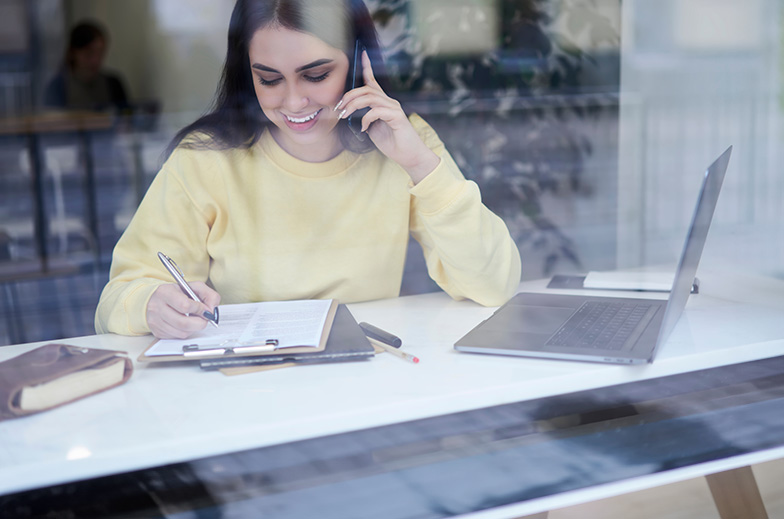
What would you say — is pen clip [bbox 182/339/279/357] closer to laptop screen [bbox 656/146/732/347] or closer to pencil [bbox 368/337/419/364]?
pencil [bbox 368/337/419/364]

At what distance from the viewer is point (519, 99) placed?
2.36 metres

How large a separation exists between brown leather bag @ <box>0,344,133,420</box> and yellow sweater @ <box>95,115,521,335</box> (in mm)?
393

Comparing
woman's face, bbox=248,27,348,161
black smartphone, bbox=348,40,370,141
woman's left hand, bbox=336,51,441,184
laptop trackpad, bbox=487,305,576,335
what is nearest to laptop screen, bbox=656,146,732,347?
laptop trackpad, bbox=487,305,576,335

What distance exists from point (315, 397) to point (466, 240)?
0.55m

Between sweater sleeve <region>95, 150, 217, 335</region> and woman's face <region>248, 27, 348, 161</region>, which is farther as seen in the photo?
woman's face <region>248, 27, 348, 161</region>

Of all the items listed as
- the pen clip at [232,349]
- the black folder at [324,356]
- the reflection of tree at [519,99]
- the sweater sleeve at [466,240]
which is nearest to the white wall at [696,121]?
the reflection of tree at [519,99]

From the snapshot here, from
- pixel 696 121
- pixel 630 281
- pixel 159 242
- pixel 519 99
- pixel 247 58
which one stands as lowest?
pixel 630 281

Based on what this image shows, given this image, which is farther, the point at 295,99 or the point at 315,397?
the point at 295,99

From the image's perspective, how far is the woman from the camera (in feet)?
4.42

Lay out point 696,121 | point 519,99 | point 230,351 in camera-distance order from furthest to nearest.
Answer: point 696,121 → point 519,99 → point 230,351

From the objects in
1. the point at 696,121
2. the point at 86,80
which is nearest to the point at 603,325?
the point at 86,80

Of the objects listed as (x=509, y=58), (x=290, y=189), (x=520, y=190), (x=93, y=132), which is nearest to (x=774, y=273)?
(x=520, y=190)

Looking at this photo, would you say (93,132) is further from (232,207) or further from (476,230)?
(476,230)

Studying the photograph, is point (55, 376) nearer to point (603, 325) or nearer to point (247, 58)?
point (603, 325)
